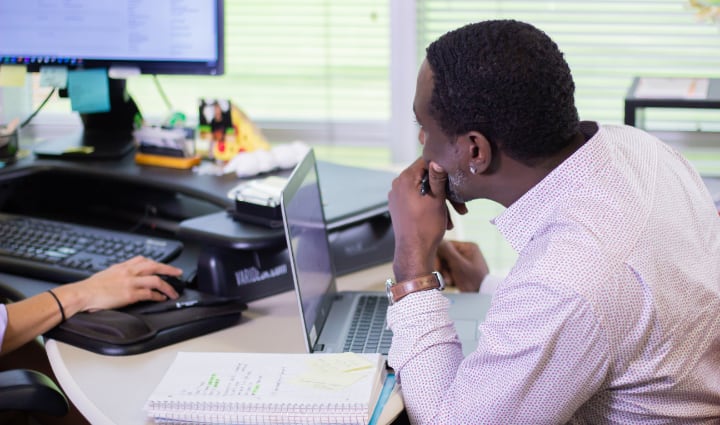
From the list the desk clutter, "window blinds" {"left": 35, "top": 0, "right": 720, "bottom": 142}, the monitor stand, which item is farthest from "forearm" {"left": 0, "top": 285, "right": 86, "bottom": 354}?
"window blinds" {"left": 35, "top": 0, "right": 720, "bottom": 142}

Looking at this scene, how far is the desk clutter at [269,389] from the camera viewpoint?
1.16 meters

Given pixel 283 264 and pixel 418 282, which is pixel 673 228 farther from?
pixel 283 264

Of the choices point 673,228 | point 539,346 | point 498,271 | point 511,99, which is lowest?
point 498,271

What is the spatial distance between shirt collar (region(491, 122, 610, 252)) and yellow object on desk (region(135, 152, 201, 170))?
0.97 meters

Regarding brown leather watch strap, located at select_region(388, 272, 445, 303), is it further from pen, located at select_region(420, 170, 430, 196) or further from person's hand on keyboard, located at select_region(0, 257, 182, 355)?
person's hand on keyboard, located at select_region(0, 257, 182, 355)

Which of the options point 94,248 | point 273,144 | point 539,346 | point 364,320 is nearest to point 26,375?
point 94,248

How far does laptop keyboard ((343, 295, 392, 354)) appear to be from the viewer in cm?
142

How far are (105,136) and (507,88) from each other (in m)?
1.36

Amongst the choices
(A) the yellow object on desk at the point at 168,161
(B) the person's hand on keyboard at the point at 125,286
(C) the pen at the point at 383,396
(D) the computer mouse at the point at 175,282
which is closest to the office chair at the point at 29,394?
(B) the person's hand on keyboard at the point at 125,286

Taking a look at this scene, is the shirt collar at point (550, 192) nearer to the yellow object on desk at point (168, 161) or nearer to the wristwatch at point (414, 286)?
the wristwatch at point (414, 286)

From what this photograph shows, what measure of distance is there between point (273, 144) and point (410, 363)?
155 centimetres

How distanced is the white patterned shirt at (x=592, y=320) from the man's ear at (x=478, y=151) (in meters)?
0.07

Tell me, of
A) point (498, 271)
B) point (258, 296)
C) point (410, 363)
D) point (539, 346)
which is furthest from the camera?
point (498, 271)

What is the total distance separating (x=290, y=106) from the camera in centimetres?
266
